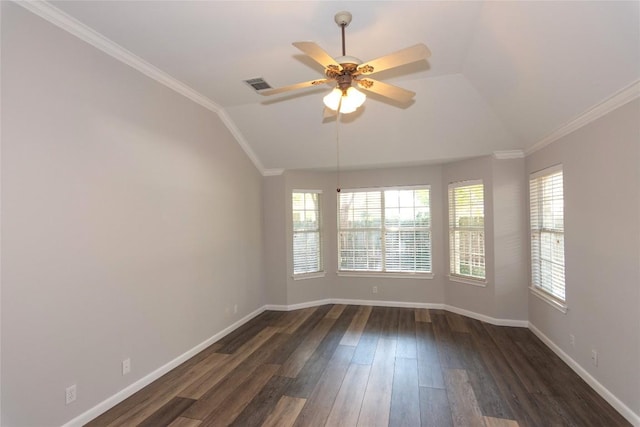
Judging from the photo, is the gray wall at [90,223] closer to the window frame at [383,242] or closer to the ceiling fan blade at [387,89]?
the ceiling fan blade at [387,89]

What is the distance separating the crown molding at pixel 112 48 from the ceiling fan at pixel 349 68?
4.99 ft

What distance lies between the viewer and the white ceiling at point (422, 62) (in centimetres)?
225

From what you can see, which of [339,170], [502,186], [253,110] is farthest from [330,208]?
[502,186]

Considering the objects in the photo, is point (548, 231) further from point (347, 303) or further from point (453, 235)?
point (347, 303)

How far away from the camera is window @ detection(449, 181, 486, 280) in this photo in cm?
480

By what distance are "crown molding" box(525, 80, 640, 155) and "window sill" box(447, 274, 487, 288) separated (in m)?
2.14

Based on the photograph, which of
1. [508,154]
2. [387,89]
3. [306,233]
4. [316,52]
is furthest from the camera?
[306,233]

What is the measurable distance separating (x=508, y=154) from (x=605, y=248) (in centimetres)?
210

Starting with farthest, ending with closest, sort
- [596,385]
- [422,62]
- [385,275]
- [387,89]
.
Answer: [385,275] < [422,62] < [596,385] < [387,89]

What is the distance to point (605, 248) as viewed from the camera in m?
2.69

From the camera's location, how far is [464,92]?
3.67 metres

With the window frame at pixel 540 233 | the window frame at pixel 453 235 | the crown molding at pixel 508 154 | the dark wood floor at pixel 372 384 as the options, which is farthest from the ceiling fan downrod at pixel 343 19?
the window frame at pixel 453 235

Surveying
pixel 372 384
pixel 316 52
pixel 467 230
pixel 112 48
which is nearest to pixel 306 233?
pixel 467 230

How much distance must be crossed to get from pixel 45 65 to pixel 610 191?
178 inches
